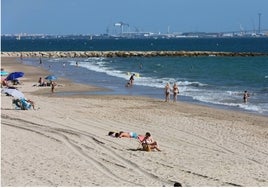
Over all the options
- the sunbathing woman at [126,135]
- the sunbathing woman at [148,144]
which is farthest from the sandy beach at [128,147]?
the sunbathing woman at [126,135]

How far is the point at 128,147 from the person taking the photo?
15.4m

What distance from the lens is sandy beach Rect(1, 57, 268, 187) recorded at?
11.9 meters

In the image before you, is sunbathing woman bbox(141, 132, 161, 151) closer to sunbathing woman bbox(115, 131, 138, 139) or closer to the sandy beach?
the sandy beach

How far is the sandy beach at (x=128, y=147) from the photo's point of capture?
38.9ft

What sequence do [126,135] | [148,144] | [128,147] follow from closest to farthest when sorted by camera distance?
[148,144]
[128,147]
[126,135]

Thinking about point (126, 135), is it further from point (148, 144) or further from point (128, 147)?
point (148, 144)

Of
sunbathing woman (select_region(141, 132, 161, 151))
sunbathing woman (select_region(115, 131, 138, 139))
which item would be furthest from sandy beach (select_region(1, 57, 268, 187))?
sunbathing woman (select_region(115, 131, 138, 139))

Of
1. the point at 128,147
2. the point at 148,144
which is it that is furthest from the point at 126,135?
the point at 148,144

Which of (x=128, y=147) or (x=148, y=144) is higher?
(x=148, y=144)

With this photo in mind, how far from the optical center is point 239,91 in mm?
34656

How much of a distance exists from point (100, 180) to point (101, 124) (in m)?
7.79

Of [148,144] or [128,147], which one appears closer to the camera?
[148,144]

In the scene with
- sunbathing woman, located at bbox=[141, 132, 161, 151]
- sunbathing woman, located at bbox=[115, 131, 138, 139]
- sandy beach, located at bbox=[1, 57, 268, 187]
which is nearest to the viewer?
sandy beach, located at bbox=[1, 57, 268, 187]

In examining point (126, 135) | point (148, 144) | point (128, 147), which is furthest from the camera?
point (126, 135)
